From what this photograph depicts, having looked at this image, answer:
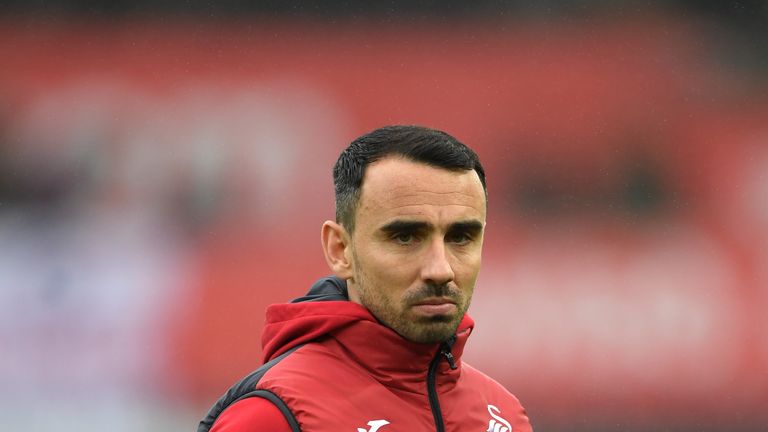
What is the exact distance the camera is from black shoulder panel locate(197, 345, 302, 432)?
1.48m

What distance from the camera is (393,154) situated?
1.62m

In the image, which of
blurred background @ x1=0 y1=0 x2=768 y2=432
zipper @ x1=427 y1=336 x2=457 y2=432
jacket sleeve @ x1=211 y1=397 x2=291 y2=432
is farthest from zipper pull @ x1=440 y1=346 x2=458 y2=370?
blurred background @ x1=0 y1=0 x2=768 y2=432

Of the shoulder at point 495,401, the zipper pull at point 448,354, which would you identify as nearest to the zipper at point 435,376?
the zipper pull at point 448,354

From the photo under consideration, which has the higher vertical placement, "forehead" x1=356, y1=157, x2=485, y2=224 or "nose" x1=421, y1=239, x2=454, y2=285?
"forehead" x1=356, y1=157, x2=485, y2=224

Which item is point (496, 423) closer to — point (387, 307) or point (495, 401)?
point (495, 401)

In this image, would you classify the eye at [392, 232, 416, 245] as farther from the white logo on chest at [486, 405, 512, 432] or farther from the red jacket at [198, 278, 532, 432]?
the white logo on chest at [486, 405, 512, 432]

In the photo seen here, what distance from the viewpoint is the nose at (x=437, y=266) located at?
1.54m

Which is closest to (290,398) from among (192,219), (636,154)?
(192,219)

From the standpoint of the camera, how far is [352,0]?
6422mm

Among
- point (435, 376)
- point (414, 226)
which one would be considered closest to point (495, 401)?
point (435, 376)

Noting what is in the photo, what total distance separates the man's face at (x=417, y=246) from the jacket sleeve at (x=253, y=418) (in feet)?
0.77

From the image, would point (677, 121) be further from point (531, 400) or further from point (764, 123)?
point (531, 400)

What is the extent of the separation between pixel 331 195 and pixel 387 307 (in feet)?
14.2

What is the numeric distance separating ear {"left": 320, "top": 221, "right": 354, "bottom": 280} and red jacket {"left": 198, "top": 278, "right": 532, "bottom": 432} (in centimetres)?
5
